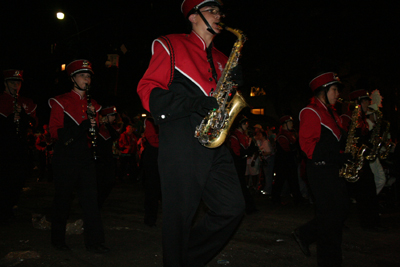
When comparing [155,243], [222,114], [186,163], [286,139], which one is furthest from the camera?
[286,139]

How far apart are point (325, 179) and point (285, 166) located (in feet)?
19.8

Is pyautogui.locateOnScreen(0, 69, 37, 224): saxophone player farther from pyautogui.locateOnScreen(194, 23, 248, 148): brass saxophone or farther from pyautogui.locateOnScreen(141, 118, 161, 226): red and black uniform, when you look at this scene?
pyautogui.locateOnScreen(194, 23, 248, 148): brass saxophone

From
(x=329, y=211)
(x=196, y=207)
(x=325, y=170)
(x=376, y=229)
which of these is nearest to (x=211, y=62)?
(x=196, y=207)

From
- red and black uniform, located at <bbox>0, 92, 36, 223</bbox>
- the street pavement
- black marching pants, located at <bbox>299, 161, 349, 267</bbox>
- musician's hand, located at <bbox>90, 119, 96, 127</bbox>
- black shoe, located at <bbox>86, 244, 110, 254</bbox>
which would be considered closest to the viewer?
black marching pants, located at <bbox>299, 161, 349, 267</bbox>

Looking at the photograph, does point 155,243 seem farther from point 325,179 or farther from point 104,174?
point 325,179

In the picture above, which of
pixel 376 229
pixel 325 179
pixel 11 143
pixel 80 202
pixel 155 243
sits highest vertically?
pixel 11 143

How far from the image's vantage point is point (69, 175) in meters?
4.86

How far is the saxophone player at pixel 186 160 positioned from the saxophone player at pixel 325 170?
5.40 ft

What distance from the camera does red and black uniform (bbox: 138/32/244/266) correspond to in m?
2.91

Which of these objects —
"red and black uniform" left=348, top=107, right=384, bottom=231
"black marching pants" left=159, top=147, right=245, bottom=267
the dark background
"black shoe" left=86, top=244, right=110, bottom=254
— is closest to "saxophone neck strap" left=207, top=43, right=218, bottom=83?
"black marching pants" left=159, top=147, right=245, bottom=267

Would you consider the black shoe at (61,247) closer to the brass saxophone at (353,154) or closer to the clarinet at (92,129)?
the clarinet at (92,129)

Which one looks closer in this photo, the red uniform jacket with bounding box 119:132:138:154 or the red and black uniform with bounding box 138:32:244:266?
the red and black uniform with bounding box 138:32:244:266

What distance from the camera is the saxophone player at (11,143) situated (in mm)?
6477

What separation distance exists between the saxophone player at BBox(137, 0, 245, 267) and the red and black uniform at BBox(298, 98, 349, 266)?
64.7 inches
